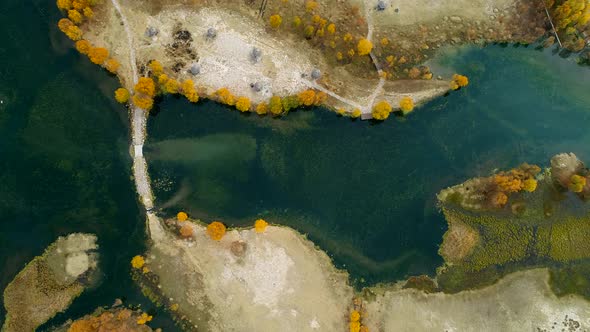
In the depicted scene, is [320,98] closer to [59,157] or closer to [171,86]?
[171,86]

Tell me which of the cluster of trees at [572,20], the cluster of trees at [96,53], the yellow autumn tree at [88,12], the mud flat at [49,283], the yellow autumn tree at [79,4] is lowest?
the mud flat at [49,283]

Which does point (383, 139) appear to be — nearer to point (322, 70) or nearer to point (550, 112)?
point (322, 70)

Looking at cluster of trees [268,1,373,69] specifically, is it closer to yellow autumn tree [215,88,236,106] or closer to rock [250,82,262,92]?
rock [250,82,262,92]

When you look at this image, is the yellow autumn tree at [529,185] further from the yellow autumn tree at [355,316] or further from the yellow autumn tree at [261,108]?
the yellow autumn tree at [261,108]

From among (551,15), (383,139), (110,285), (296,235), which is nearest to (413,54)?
(383,139)

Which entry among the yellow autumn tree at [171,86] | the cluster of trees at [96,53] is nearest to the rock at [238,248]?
the yellow autumn tree at [171,86]

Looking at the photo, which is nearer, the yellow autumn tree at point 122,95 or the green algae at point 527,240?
the yellow autumn tree at point 122,95

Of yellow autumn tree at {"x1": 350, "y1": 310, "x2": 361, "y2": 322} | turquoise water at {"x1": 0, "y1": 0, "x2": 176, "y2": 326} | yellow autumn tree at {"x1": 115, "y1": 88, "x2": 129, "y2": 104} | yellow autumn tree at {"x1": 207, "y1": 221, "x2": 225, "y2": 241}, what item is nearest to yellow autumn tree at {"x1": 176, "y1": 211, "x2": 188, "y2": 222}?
yellow autumn tree at {"x1": 207, "y1": 221, "x2": 225, "y2": 241}
